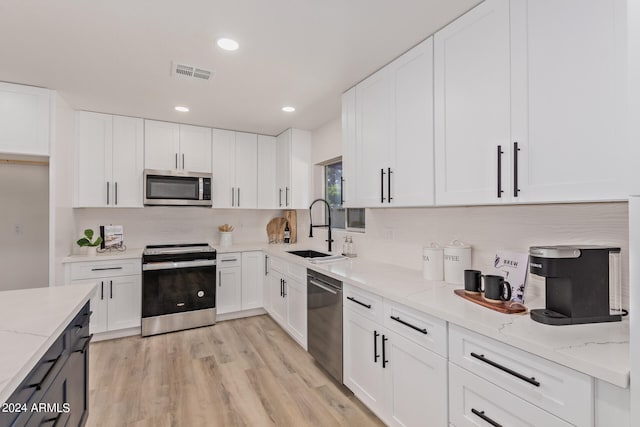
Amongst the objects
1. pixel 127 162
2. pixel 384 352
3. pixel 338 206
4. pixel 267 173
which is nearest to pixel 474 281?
pixel 384 352

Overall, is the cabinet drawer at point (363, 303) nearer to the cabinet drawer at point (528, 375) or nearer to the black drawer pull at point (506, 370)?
the cabinet drawer at point (528, 375)

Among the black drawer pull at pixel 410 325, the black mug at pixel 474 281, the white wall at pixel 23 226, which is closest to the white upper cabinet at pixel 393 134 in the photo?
the black mug at pixel 474 281

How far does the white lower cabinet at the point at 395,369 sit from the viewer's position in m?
1.47

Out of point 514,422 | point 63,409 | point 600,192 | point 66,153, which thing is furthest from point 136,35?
point 514,422

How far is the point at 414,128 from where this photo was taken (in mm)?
2004

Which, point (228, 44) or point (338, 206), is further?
point (338, 206)

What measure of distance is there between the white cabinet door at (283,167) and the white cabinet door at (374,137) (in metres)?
1.60

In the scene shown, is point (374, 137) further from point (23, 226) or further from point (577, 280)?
point (23, 226)

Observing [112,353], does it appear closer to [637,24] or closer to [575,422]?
[575,422]

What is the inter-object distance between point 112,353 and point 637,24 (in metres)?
4.05

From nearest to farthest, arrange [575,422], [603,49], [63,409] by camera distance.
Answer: [575,422] < [603,49] < [63,409]

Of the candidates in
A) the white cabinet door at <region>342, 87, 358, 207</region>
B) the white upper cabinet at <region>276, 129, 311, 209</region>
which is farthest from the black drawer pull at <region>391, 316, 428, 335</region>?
the white upper cabinet at <region>276, 129, 311, 209</region>

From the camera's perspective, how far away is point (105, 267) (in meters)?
3.19

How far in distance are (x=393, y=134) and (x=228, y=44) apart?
128 centimetres
